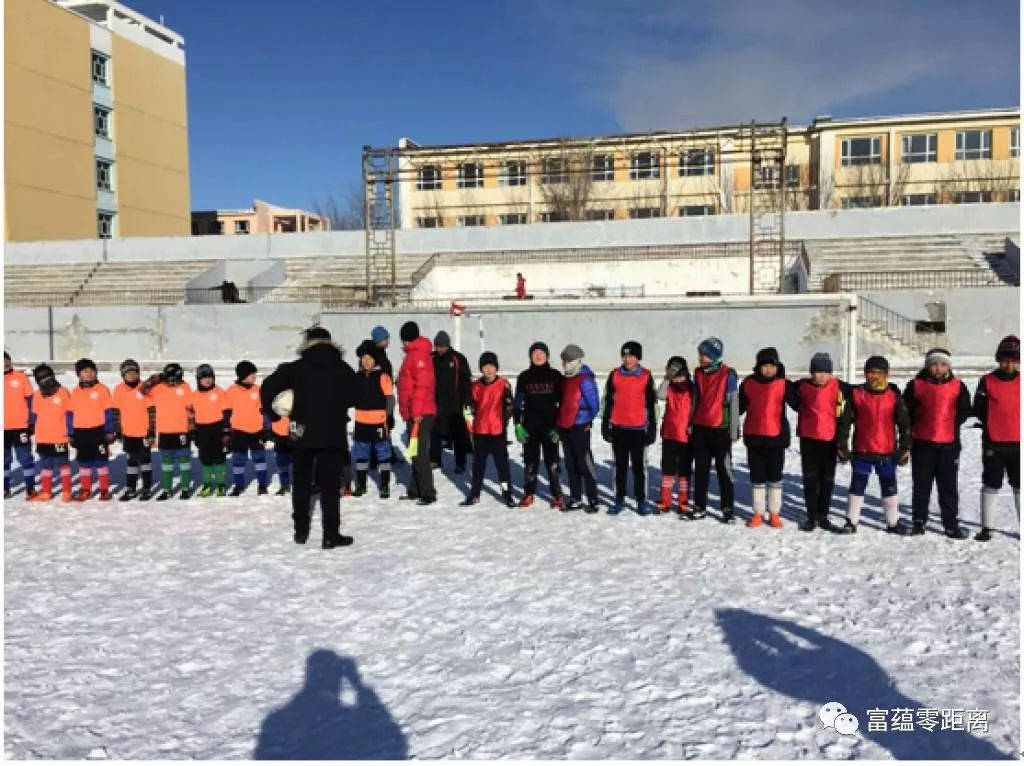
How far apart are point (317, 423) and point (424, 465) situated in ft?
6.34

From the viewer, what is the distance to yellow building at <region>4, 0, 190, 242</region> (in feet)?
148

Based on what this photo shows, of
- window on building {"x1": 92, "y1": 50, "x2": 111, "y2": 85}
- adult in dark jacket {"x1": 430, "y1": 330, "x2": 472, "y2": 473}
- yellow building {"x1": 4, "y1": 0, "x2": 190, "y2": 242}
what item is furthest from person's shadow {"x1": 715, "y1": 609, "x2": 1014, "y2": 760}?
window on building {"x1": 92, "y1": 50, "x2": 111, "y2": 85}

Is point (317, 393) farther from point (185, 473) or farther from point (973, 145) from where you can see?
point (973, 145)

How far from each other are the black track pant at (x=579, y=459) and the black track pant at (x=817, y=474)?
2.06 m

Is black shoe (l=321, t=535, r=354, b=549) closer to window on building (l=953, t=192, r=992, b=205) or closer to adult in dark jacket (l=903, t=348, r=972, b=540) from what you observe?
adult in dark jacket (l=903, t=348, r=972, b=540)

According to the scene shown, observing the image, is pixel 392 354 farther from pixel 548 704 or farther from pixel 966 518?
pixel 548 704

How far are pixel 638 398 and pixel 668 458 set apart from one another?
27.0 inches

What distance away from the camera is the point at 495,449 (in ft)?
28.1

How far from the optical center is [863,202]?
48531 mm

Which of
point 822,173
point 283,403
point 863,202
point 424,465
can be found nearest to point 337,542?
point 283,403

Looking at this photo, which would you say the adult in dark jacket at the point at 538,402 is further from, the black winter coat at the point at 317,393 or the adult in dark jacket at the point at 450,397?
the black winter coat at the point at 317,393

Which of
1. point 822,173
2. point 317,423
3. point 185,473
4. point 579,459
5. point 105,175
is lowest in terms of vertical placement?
point 185,473

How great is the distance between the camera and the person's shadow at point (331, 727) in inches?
145

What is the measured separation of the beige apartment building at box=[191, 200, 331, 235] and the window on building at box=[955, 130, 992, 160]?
50.5m
